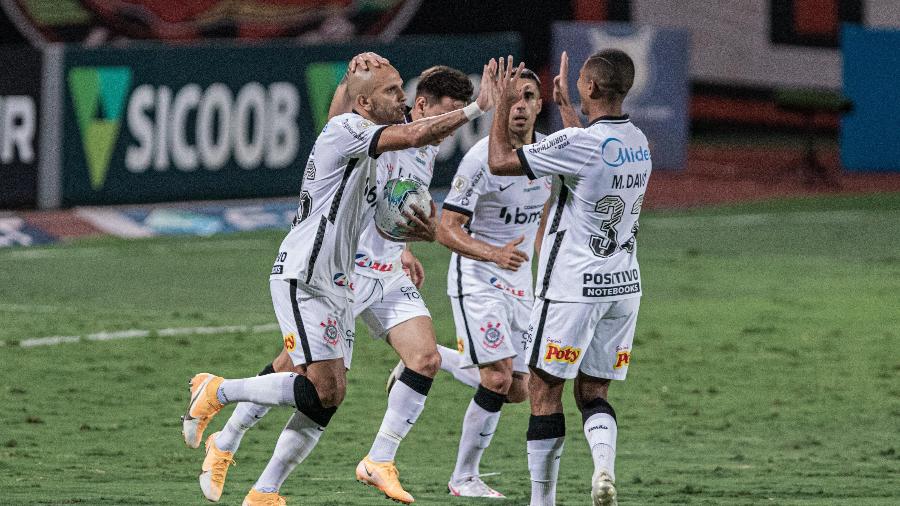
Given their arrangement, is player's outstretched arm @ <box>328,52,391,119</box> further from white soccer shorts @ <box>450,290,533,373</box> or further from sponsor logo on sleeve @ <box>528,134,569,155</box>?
white soccer shorts @ <box>450,290,533,373</box>

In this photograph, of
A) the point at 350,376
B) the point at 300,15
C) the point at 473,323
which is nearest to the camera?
the point at 473,323

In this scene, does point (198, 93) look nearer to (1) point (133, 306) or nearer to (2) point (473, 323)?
(1) point (133, 306)

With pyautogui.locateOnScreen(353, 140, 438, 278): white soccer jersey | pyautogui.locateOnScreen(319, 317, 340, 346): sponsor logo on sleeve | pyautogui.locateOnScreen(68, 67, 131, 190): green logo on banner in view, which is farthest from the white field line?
pyautogui.locateOnScreen(319, 317, 340, 346): sponsor logo on sleeve

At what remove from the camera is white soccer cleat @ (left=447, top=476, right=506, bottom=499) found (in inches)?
358

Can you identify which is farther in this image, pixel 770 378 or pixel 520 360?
pixel 770 378

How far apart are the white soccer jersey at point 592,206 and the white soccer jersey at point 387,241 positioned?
4.05ft

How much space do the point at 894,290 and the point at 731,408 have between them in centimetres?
547

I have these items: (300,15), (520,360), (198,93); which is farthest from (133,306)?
(300,15)

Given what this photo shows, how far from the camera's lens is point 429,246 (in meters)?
18.8

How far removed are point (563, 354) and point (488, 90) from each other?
129 cm

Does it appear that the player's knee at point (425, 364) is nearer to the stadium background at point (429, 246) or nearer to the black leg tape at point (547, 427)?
the stadium background at point (429, 246)

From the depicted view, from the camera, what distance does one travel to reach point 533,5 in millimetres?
27000

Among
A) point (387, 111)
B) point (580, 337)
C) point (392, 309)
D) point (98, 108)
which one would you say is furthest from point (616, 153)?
point (98, 108)

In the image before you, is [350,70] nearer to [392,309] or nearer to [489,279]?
[392,309]
